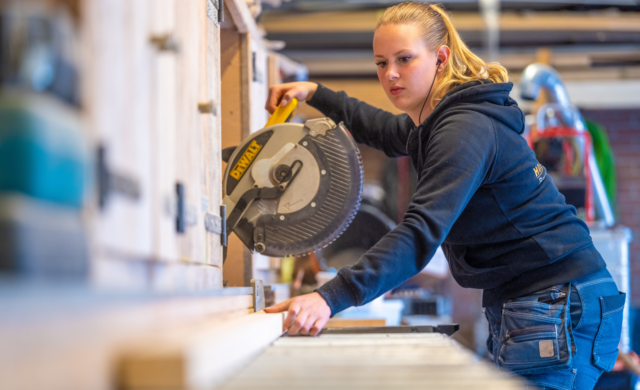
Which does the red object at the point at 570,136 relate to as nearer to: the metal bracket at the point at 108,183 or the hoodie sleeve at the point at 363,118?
the hoodie sleeve at the point at 363,118

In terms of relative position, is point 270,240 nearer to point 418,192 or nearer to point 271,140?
point 271,140

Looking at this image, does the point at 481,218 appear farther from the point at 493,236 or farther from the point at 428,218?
the point at 428,218

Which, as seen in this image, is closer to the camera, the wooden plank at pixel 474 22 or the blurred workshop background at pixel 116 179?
the blurred workshop background at pixel 116 179

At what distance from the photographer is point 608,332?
1.61 metres

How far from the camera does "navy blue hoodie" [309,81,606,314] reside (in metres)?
1.36

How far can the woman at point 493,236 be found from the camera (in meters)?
1.38

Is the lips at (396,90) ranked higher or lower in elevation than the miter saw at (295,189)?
higher

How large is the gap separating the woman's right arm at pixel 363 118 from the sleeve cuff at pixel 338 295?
2.66 feet

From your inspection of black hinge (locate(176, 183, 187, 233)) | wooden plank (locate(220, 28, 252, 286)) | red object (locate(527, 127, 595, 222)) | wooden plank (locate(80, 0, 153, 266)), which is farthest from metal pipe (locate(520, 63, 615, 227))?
wooden plank (locate(80, 0, 153, 266))

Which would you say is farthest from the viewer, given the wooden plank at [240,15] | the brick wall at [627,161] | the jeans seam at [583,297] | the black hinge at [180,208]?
the brick wall at [627,161]

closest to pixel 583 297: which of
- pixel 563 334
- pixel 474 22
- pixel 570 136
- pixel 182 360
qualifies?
pixel 563 334

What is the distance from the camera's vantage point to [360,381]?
2.49ft

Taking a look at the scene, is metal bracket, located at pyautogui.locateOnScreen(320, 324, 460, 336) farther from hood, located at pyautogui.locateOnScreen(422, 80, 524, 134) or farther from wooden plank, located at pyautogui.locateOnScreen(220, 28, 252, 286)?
wooden plank, located at pyautogui.locateOnScreen(220, 28, 252, 286)

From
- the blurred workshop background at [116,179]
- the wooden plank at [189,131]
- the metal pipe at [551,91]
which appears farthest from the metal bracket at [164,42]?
the metal pipe at [551,91]
